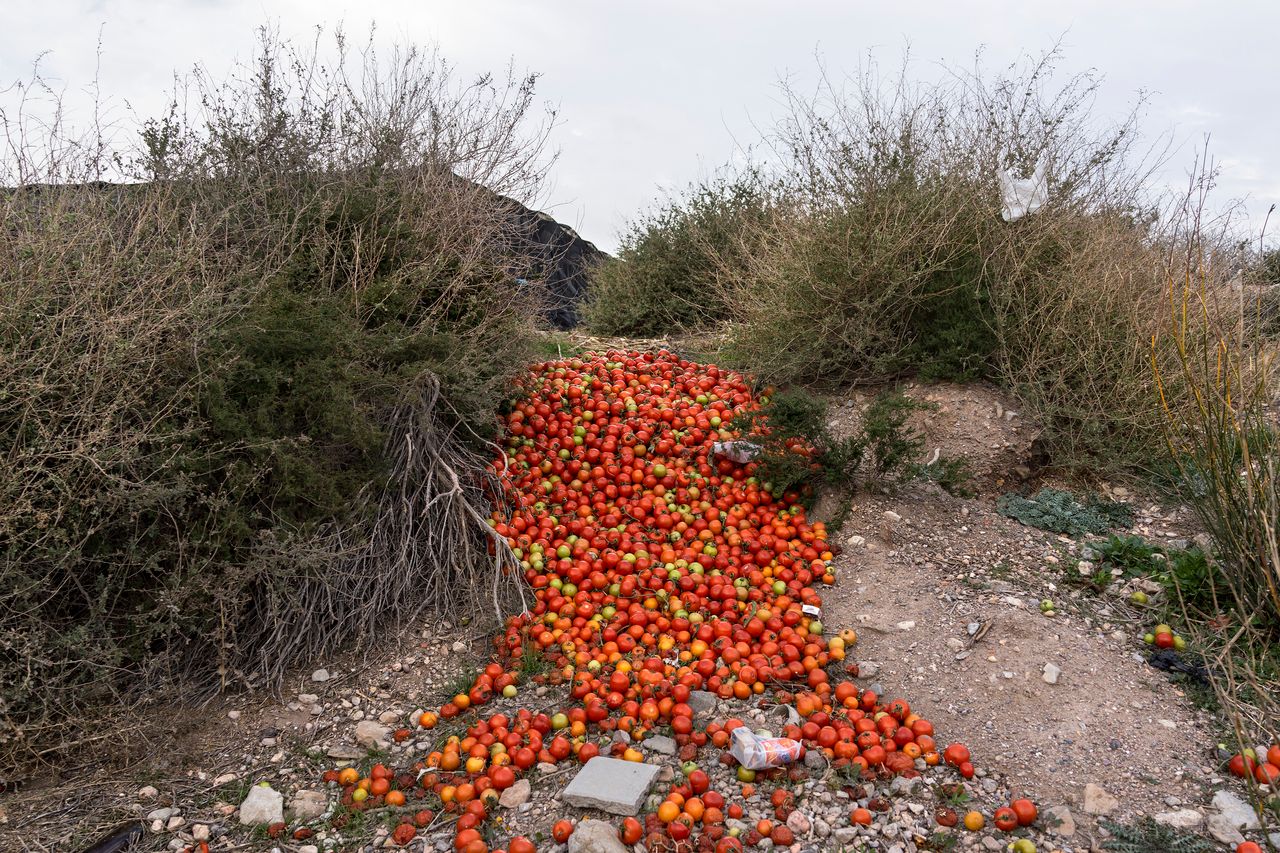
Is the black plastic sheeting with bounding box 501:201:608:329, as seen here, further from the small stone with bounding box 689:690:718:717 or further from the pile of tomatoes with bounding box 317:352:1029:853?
the small stone with bounding box 689:690:718:717

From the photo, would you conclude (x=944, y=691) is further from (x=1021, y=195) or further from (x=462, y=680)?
(x=1021, y=195)

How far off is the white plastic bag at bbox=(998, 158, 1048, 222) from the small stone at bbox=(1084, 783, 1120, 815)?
386cm

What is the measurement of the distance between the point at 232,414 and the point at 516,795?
1.98 meters

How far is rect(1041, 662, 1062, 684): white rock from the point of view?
3.48 meters

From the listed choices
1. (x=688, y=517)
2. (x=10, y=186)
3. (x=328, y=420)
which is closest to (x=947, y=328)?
(x=688, y=517)

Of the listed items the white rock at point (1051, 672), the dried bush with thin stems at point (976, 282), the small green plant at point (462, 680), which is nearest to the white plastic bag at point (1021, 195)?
the dried bush with thin stems at point (976, 282)

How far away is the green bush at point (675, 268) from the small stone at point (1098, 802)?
597cm

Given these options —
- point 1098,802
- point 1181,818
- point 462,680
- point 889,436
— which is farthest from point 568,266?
point 1181,818

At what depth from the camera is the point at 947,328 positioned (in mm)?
5547

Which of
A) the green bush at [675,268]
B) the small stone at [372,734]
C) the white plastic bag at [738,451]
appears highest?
the green bush at [675,268]

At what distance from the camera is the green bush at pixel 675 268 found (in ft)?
28.1

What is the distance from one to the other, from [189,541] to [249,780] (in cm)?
97

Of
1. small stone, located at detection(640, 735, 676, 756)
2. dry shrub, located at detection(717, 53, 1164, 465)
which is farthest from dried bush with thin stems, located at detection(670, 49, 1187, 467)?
small stone, located at detection(640, 735, 676, 756)

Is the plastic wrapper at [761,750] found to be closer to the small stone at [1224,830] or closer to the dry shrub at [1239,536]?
the small stone at [1224,830]
